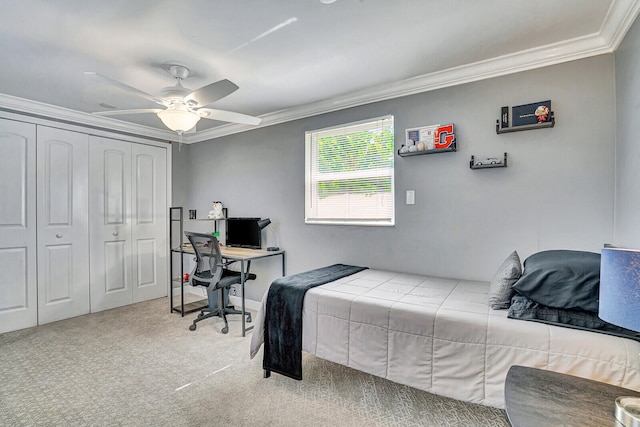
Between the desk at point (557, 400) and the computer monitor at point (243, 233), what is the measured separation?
3050mm

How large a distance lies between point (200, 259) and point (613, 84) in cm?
388

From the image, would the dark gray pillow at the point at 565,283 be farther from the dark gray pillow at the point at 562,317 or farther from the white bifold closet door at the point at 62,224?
the white bifold closet door at the point at 62,224


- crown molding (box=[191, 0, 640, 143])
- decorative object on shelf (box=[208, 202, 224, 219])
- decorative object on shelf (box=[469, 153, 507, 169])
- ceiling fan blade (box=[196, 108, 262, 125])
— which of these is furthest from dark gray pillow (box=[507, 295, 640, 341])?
decorative object on shelf (box=[208, 202, 224, 219])

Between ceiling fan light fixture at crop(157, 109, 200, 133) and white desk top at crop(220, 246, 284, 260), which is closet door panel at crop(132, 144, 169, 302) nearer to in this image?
white desk top at crop(220, 246, 284, 260)

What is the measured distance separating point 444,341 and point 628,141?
5.30ft

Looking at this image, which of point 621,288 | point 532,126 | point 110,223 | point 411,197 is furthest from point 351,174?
point 110,223

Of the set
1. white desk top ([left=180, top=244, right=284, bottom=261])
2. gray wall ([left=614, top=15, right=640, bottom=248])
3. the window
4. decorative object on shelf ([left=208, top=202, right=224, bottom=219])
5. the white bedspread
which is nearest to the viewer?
the white bedspread

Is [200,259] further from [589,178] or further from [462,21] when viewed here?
[589,178]

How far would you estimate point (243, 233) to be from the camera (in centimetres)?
397

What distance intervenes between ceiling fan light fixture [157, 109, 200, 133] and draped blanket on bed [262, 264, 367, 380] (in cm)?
143

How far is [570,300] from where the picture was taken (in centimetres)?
156

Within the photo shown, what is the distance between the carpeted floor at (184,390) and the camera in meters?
1.88

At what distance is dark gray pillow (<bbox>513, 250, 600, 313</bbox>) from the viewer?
5.04 ft

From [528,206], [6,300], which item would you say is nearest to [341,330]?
[528,206]
